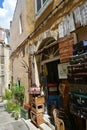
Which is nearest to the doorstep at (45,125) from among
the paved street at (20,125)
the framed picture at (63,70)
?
the paved street at (20,125)

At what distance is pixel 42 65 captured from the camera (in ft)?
35.2

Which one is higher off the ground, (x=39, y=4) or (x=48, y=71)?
(x=39, y=4)

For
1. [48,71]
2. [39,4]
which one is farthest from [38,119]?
[39,4]

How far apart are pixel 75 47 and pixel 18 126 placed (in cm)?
574

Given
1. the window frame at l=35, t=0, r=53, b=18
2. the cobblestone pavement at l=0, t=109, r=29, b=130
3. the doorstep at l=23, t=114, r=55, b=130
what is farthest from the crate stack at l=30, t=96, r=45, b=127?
the window frame at l=35, t=0, r=53, b=18

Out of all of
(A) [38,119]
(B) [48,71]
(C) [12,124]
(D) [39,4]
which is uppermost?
(D) [39,4]

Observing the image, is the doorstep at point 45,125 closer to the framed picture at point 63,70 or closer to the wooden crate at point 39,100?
the wooden crate at point 39,100

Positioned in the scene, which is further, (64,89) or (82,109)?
(64,89)

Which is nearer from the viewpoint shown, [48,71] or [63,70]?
[63,70]

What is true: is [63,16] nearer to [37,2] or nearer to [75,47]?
[75,47]

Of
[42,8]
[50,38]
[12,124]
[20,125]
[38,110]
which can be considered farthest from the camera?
[12,124]

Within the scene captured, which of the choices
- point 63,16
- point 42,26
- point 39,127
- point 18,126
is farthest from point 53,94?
point 63,16

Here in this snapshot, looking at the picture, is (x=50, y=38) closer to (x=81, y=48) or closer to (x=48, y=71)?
(x=48, y=71)

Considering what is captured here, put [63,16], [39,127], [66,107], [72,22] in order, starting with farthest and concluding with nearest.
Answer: [39,127] → [63,16] → [66,107] → [72,22]
